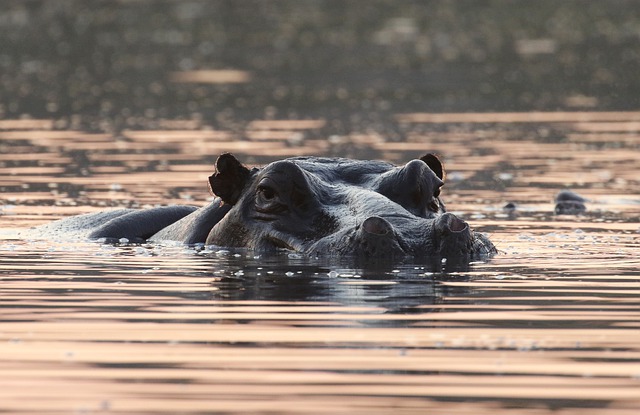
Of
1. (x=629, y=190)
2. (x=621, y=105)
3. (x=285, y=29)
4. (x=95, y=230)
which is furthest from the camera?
(x=285, y=29)

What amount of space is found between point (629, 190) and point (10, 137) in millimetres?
10356

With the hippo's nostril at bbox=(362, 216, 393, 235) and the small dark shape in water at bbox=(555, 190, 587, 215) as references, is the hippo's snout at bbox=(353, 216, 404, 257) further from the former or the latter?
the small dark shape in water at bbox=(555, 190, 587, 215)

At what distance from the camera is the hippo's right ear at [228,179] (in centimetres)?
1247

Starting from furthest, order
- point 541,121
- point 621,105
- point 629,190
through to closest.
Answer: point 621,105
point 541,121
point 629,190

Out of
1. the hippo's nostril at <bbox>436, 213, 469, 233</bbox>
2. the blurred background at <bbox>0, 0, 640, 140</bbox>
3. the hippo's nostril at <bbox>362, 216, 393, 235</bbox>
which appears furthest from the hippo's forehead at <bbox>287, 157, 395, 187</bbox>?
the blurred background at <bbox>0, 0, 640, 140</bbox>

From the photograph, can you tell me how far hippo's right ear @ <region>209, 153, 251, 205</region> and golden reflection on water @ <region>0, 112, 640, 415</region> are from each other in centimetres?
47

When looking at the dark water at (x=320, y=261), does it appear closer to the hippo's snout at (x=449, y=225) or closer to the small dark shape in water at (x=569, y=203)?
the small dark shape in water at (x=569, y=203)

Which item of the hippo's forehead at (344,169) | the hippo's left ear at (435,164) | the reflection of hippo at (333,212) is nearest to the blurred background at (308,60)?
the hippo's left ear at (435,164)

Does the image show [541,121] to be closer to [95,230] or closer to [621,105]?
[621,105]

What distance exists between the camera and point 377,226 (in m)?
10.8

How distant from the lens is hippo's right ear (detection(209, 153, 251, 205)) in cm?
1247

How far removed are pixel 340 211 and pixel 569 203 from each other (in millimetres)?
5385

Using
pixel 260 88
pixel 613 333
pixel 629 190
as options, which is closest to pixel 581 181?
pixel 629 190

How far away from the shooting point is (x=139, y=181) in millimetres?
19234
